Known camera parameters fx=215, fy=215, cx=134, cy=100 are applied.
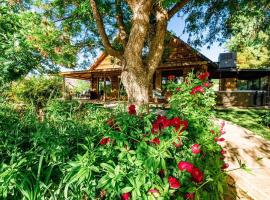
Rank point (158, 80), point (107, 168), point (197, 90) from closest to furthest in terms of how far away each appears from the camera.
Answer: point (107, 168) < point (197, 90) < point (158, 80)

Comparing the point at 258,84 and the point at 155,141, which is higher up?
the point at 258,84

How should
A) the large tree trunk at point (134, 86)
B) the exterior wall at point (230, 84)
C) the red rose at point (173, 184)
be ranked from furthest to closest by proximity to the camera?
the exterior wall at point (230, 84)
the large tree trunk at point (134, 86)
the red rose at point (173, 184)

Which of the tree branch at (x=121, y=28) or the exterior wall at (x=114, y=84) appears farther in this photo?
the exterior wall at (x=114, y=84)

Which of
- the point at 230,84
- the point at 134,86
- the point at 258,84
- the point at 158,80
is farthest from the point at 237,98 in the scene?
the point at 134,86

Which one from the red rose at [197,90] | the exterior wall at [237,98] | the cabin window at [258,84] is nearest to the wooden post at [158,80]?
the exterior wall at [237,98]

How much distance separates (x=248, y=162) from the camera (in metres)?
4.77

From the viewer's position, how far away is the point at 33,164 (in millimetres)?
1518

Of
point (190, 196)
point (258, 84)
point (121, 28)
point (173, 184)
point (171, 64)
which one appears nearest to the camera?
point (173, 184)

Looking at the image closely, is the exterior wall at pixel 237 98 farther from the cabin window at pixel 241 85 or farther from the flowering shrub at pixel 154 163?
the cabin window at pixel 241 85

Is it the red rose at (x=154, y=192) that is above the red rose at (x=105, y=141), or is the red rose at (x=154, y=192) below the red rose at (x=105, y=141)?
below

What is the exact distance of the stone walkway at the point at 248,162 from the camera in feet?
11.6

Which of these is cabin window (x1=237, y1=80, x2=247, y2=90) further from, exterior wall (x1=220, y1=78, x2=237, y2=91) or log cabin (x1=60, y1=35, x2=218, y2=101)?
Answer: log cabin (x1=60, y1=35, x2=218, y2=101)

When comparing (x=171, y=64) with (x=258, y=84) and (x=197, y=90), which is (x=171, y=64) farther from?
(x=258, y=84)

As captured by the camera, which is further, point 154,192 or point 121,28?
point 121,28
